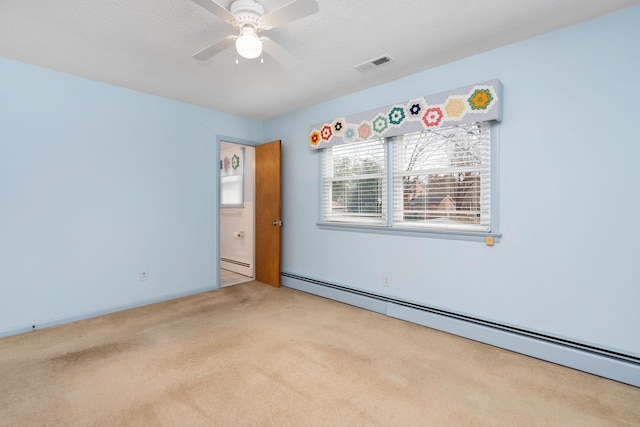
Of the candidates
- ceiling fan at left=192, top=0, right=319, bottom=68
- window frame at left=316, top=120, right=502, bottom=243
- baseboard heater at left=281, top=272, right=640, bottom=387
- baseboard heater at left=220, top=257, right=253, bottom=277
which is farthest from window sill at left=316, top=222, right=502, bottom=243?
ceiling fan at left=192, top=0, right=319, bottom=68

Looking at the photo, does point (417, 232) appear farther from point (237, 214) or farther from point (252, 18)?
point (237, 214)

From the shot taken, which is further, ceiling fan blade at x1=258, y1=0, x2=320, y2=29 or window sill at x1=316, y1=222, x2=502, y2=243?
window sill at x1=316, y1=222, x2=502, y2=243

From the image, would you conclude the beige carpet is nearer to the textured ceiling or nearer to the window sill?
the window sill

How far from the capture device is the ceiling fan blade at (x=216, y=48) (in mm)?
1961

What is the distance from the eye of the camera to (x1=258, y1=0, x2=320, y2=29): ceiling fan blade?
5.24ft

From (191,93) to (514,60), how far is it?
3.31m

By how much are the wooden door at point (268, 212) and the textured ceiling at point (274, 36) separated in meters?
1.26

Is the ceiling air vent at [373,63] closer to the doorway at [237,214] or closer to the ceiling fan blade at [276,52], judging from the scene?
the ceiling fan blade at [276,52]

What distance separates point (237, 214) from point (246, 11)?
3785 millimetres

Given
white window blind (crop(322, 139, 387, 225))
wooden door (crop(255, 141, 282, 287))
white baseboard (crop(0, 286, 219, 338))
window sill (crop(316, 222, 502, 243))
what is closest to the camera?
window sill (crop(316, 222, 502, 243))

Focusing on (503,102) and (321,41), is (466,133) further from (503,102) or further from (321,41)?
(321,41)

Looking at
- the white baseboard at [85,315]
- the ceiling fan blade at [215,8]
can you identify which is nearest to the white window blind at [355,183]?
the ceiling fan blade at [215,8]

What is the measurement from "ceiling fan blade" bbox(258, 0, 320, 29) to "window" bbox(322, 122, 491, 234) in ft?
5.65

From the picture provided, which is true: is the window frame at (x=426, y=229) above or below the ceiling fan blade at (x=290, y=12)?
below
